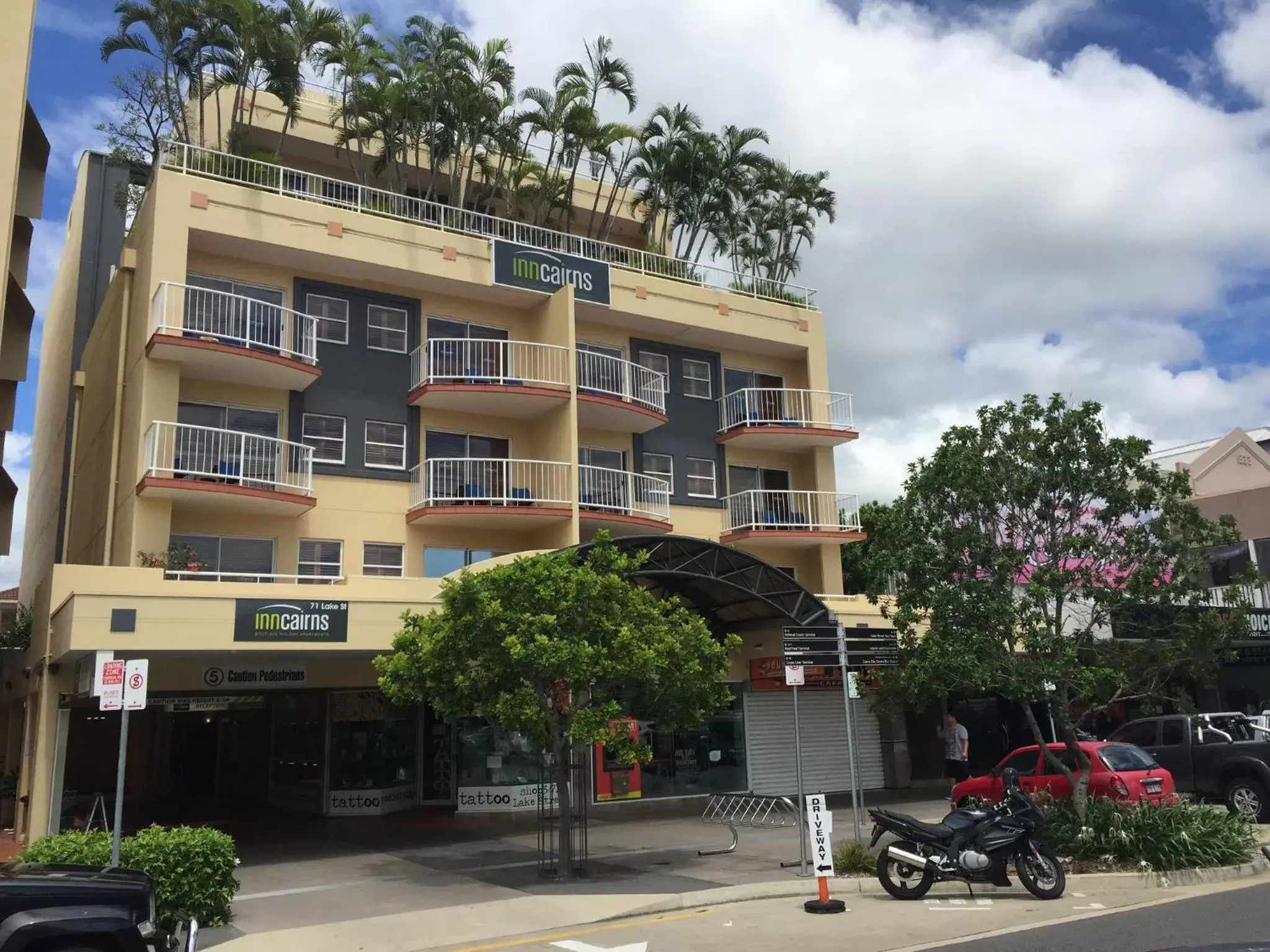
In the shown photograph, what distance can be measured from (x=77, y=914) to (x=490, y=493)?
54.2 feet

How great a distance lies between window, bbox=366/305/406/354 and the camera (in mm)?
23734

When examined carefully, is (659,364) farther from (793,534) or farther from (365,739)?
(365,739)

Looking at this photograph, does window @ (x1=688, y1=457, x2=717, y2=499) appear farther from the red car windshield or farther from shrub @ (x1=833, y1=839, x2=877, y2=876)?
shrub @ (x1=833, y1=839, x2=877, y2=876)

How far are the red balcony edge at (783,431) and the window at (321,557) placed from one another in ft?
34.7

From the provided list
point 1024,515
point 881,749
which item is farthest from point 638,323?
point 1024,515

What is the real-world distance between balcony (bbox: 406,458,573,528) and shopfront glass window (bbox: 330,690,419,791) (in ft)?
13.4

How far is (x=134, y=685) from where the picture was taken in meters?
11.0

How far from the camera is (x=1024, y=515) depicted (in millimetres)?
15117

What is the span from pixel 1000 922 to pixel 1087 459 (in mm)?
6712

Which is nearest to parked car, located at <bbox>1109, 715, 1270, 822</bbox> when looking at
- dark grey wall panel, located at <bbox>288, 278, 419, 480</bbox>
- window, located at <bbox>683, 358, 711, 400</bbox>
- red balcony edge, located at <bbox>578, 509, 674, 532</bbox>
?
red balcony edge, located at <bbox>578, 509, 674, 532</bbox>

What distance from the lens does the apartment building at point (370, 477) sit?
19109mm

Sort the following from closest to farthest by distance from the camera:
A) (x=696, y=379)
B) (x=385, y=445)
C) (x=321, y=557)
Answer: (x=321, y=557), (x=385, y=445), (x=696, y=379)

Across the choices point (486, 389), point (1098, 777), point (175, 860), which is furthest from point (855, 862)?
point (486, 389)

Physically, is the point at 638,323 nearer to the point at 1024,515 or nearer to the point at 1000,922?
the point at 1024,515
